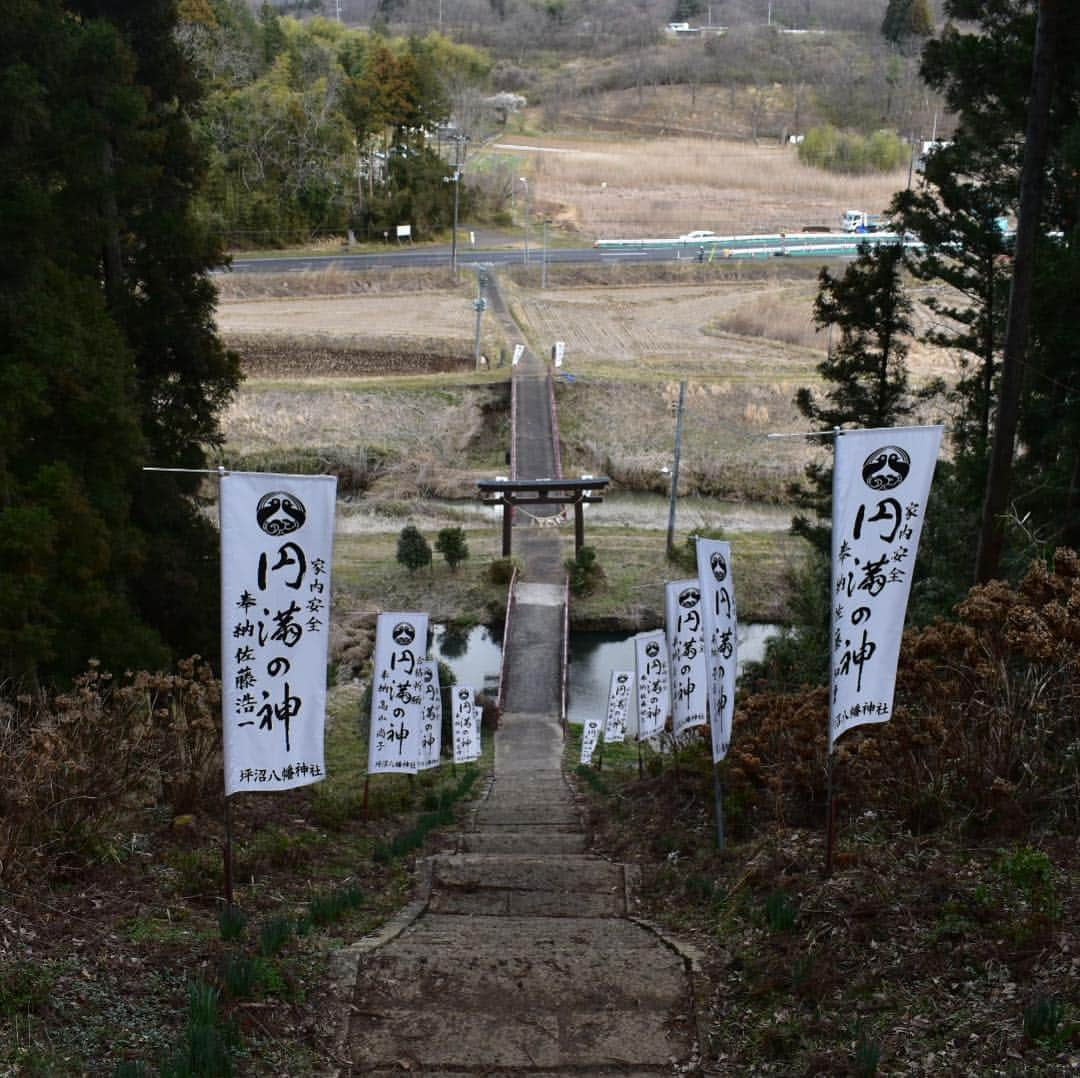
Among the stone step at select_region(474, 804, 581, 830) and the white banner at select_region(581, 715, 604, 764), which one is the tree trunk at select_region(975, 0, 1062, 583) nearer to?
the stone step at select_region(474, 804, 581, 830)

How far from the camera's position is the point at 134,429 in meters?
13.2

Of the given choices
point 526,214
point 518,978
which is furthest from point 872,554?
point 526,214

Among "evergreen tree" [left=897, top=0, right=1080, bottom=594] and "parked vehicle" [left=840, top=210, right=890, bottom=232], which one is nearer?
"evergreen tree" [left=897, top=0, right=1080, bottom=594]

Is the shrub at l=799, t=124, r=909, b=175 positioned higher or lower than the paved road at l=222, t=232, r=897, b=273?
higher

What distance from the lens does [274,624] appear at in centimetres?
767

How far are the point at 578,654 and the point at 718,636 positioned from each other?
1773cm

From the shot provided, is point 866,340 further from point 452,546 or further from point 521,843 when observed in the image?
point 521,843

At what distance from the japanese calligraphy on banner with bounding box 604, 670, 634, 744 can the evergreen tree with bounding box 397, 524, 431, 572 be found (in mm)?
10933

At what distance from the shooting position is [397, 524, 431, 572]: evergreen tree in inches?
1129

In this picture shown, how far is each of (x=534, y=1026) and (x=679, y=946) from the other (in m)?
1.32

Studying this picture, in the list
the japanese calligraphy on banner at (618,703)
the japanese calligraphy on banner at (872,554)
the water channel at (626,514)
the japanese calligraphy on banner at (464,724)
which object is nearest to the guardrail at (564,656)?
the japanese calligraphy on banner at (618,703)

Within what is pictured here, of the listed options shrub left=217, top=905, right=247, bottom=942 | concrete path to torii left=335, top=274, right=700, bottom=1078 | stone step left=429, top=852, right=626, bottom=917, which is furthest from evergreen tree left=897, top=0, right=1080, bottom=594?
shrub left=217, top=905, right=247, bottom=942

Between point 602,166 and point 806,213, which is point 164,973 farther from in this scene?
point 602,166

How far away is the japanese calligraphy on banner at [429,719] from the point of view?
13.8 meters
